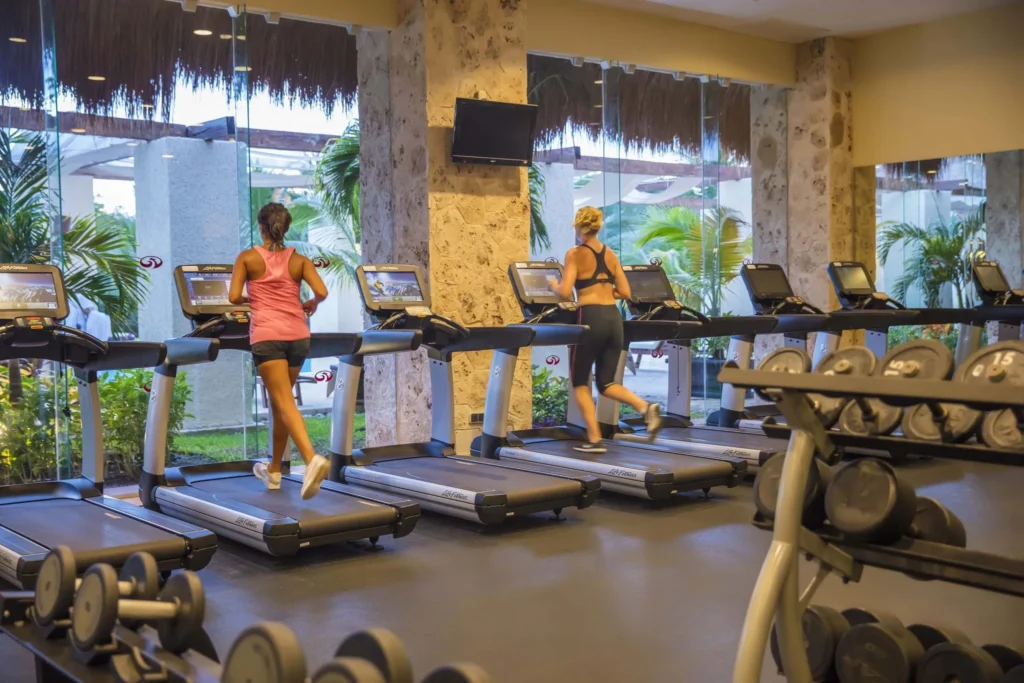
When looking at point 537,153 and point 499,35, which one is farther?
point 537,153

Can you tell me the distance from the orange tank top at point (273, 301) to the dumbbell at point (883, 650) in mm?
3324

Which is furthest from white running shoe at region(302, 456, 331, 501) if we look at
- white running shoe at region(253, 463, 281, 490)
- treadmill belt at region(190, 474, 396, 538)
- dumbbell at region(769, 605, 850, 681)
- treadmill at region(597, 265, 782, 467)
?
treadmill at region(597, 265, 782, 467)

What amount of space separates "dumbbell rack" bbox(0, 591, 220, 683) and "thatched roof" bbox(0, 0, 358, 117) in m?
4.07

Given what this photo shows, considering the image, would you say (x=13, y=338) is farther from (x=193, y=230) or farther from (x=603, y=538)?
(x=603, y=538)

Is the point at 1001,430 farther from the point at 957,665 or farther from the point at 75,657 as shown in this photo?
the point at 75,657

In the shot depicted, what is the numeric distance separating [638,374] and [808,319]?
2.79 m

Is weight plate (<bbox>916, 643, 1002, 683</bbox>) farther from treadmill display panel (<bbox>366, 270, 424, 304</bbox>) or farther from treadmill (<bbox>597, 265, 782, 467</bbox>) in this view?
treadmill display panel (<bbox>366, 270, 424, 304</bbox>)

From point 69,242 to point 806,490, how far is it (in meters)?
5.35

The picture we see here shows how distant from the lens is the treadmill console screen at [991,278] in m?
8.89

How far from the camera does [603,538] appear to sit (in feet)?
17.3

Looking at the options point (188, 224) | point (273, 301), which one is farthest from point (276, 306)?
point (188, 224)

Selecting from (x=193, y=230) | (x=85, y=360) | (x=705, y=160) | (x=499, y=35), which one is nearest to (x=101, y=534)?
(x=85, y=360)

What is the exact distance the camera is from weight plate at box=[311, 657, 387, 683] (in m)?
1.95

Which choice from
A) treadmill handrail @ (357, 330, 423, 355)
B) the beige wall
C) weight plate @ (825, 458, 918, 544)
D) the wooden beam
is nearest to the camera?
weight plate @ (825, 458, 918, 544)
